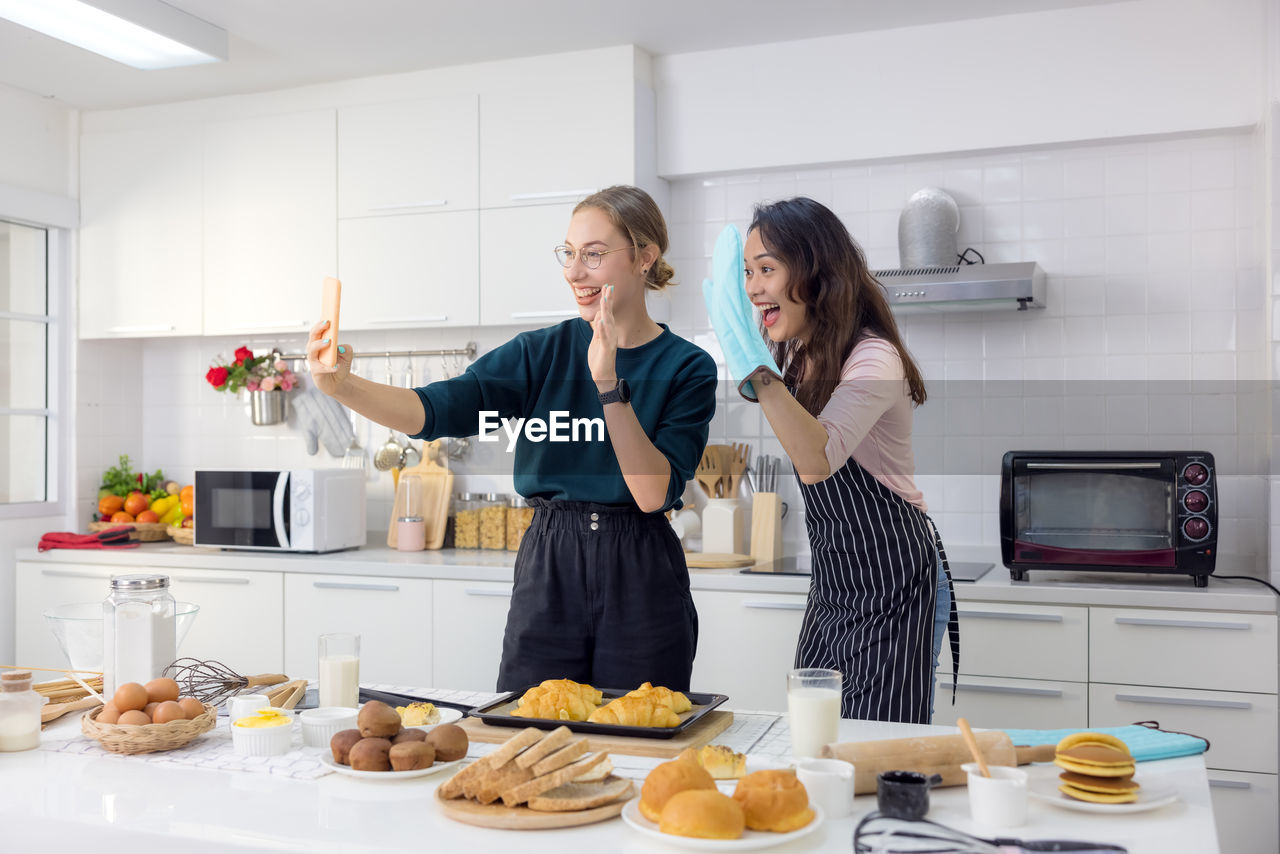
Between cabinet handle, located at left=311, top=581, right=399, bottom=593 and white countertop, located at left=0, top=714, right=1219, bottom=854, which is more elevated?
white countertop, located at left=0, top=714, right=1219, bottom=854

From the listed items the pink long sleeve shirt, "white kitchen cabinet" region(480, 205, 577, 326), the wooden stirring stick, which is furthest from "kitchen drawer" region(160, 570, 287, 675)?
the wooden stirring stick

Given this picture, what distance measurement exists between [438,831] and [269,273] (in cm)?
324

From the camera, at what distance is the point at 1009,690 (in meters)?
2.94

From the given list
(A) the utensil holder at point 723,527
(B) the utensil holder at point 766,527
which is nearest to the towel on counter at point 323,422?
(A) the utensil holder at point 723,527

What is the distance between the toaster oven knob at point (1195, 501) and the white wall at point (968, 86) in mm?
1130

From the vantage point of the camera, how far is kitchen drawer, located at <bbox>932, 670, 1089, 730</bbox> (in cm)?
289

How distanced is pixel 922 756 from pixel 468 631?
2.29 metres

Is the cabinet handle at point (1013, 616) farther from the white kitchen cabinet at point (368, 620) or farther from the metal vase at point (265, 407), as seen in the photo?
the metal vase at point (265, 407)

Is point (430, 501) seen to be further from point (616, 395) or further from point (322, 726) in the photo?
point (322, 726)

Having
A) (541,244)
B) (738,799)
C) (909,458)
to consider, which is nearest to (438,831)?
(738,799)

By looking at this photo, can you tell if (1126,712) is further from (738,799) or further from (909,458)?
(738,799)

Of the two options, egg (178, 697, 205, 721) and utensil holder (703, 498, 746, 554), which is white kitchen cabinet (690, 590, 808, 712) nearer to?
utensil holder (703, 498, 746, 554)

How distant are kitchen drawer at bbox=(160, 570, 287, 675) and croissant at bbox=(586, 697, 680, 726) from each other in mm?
2403

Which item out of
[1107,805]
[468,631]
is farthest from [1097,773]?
[468,631]
